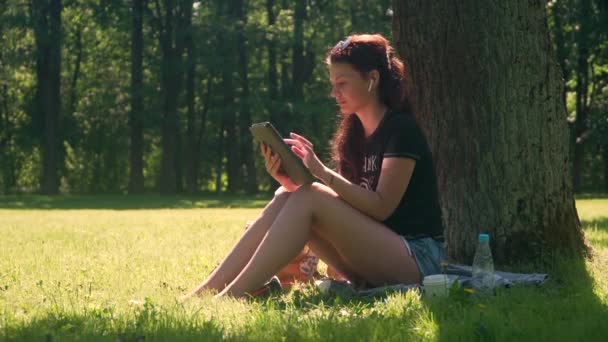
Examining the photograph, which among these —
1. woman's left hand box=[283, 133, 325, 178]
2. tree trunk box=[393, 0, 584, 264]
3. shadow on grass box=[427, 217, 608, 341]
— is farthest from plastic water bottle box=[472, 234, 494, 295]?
tree trunk box=[393, 0, 584, 264]

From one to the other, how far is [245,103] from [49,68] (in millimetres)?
8149

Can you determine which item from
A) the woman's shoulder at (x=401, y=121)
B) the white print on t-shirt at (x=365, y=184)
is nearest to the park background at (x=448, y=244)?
the white print on t-shirt at (x=365, y=184)

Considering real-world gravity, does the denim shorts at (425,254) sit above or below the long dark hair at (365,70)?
below

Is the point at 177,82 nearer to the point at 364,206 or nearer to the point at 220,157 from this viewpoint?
the point at 220,157

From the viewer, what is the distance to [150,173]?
49531 mm

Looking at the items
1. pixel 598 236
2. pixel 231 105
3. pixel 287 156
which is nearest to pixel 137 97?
pixel 231 105

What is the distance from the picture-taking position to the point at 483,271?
563 cm

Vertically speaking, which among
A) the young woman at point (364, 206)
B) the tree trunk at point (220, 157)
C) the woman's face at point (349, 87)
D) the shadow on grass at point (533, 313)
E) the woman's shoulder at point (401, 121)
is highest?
the woman's face at point (349, 87)

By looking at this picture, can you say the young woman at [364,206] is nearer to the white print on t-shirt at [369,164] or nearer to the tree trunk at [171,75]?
the white print on t-shirt at [369,164]

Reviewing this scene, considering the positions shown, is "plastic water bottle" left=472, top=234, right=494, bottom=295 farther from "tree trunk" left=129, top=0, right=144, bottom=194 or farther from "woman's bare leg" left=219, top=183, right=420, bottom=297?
"tree trunk" left=129, top=0, right=144, bottom=194

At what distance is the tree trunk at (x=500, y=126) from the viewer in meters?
6.76

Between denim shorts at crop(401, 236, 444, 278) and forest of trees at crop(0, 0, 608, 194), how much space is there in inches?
1067

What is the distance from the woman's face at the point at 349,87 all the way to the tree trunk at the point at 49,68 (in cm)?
3089

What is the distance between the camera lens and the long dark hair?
18.2 ft
